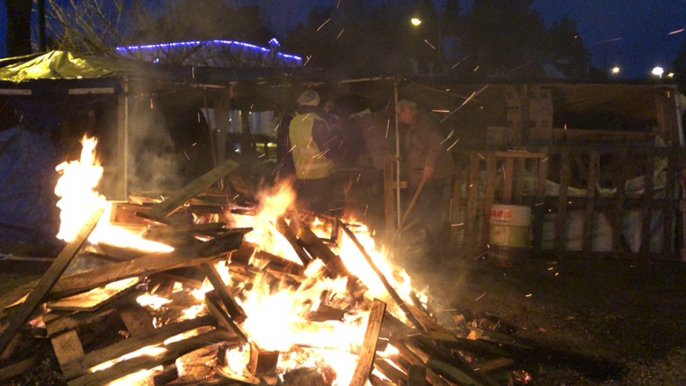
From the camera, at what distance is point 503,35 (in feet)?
102

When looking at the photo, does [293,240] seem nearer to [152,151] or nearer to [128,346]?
[128,346]

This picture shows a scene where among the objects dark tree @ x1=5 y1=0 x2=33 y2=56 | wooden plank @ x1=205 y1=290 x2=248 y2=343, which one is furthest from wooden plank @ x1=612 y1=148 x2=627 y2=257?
dark tree @ x1=5 y1=0 x2=33 y2=56

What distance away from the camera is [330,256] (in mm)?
5051

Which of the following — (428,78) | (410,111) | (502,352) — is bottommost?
(502,352)

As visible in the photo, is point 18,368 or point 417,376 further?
point 18,368

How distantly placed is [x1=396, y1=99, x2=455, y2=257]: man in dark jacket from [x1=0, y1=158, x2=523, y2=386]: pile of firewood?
2.69 m

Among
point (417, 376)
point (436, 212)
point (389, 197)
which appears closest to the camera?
point (417, 376)

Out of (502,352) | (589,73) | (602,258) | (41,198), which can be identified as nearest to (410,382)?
(502,352)

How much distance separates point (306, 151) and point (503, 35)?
2829 cm

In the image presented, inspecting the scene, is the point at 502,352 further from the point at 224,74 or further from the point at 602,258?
the point at 224,74

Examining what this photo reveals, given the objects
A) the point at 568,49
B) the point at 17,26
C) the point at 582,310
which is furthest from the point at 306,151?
the point at 568,49

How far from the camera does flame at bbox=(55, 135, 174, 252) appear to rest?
5.00 m

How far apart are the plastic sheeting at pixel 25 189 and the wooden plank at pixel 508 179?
7455 millimetres

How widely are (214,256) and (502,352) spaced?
9.12ft
